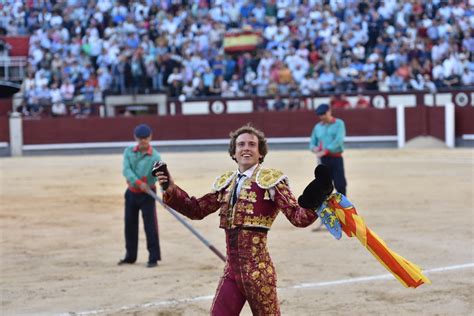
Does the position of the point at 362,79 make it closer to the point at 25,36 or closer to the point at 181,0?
the point at 181,0

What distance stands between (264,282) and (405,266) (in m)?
0.62

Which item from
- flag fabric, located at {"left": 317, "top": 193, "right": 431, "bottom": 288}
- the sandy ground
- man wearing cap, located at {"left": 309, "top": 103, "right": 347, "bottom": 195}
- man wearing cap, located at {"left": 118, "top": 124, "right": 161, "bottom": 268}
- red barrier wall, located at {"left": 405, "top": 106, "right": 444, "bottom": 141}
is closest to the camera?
flag fabric, located at {"left": 317, "top": 193, "right": 431, "bottom": 288}

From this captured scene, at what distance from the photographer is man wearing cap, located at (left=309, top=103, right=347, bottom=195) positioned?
9.70 m

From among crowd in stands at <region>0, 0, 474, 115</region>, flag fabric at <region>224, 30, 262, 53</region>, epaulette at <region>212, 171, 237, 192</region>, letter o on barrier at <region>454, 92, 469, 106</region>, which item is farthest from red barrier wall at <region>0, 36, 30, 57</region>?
epaulette at <region>212, 171, 237, 192</region>

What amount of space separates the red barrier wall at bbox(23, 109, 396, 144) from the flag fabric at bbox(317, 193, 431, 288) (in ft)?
57.3

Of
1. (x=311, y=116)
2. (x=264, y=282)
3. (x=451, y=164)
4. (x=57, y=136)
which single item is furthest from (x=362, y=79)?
(x=264, y=282)

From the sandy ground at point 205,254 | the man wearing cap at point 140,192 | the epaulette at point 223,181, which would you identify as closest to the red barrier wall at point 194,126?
the sandy ground at point 205,254

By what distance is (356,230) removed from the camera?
13.3 feet

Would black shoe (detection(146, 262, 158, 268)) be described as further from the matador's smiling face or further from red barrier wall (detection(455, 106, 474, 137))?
red barrier wall (detection(455, 106, 474, 137))

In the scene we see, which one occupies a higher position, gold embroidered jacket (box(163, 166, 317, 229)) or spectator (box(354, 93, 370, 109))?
spectator (box(354, 93, 370, 109))

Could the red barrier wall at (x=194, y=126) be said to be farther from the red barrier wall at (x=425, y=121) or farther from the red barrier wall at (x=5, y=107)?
the red barrier wall at (x=5, y=107)

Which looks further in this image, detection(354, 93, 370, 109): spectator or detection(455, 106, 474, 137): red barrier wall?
detection(354, 93, 370, 109): spectator

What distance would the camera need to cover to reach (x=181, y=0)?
23.6 metres

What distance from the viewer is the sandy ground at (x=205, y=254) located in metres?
6.62
